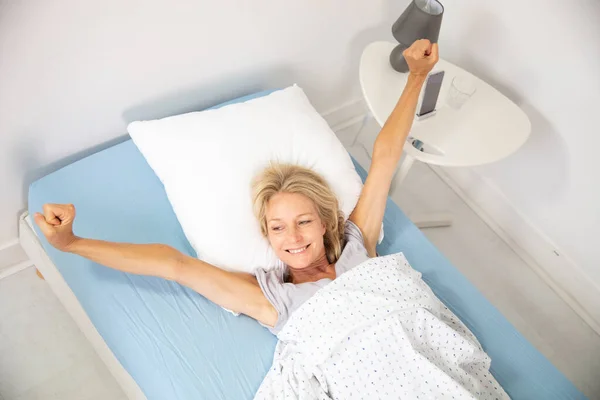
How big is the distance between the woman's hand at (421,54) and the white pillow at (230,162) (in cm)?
36

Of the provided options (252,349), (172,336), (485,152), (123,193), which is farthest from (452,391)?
(123,193)

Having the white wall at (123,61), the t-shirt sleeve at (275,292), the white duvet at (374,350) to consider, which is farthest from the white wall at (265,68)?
the white duvet at (374,350)

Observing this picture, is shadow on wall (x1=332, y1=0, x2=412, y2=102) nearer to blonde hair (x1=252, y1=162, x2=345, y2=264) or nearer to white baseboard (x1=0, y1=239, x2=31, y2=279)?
blonde hair (x1=252, y1=162, x2=345, y2=264)

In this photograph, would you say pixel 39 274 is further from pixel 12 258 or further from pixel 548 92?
pixel 548 92

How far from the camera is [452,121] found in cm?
188

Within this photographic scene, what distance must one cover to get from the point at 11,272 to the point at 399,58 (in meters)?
1.59

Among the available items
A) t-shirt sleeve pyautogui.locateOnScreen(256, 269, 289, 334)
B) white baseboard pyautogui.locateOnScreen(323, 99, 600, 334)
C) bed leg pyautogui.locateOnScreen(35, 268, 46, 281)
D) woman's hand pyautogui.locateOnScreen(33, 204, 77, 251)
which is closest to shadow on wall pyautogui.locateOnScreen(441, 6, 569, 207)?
white baseboard pyautogui.locateOnScreen(323, 99, 600, 334)

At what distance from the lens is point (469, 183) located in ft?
7.92

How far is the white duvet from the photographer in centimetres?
130

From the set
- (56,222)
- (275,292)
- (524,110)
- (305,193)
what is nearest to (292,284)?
(275,292)

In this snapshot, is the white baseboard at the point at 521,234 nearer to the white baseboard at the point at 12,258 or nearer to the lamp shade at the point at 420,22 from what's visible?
the lamp shade at the point at 420,22

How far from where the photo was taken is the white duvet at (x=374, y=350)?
1298 mm

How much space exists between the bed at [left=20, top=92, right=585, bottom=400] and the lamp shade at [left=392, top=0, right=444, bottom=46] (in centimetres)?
65

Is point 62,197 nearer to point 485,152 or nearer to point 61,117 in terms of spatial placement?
point 61,117
